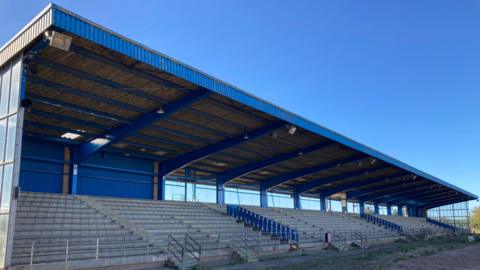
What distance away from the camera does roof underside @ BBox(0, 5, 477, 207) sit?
45.0 ft

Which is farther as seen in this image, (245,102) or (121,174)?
(121,174)

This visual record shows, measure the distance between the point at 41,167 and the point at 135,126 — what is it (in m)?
5.50

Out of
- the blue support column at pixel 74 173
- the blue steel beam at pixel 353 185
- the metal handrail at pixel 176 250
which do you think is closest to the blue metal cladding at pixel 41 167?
the blue support column at pixel 74 173

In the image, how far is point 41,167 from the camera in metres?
21.1

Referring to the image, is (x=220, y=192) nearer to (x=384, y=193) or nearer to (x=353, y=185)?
(x=353, y=185)

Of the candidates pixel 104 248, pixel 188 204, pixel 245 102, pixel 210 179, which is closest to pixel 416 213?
pixel 210 179

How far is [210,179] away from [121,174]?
380 inches

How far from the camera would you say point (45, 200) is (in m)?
18.2

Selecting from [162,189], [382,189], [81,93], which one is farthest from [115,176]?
[382,189]

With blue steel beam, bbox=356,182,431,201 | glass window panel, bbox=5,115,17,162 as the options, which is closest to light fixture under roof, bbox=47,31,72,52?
glass window panel, bbox=5,115,17,162

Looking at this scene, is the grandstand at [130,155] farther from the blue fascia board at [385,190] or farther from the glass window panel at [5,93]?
the blue fascia board at [385,190]

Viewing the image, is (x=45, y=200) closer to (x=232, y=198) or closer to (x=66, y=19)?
(x=66, y=19)

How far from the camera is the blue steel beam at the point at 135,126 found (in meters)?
17.9

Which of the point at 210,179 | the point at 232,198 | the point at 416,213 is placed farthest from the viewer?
the point at 416,213
